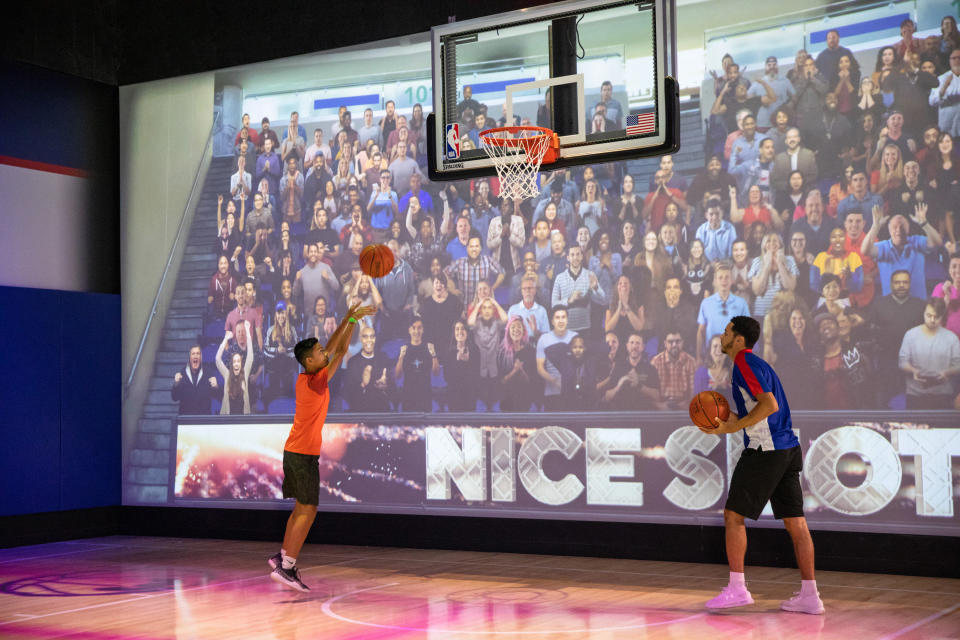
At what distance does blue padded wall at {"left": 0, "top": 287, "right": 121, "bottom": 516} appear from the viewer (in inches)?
350

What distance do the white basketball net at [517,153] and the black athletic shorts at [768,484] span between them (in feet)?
8.15

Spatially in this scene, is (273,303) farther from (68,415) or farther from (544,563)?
(544,563)

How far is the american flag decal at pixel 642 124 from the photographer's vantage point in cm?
667

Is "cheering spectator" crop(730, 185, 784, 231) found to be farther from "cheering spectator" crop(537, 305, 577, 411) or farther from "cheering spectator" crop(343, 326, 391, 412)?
"cheering spectator" crop(343, 326, 391, 412)

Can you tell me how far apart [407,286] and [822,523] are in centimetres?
371

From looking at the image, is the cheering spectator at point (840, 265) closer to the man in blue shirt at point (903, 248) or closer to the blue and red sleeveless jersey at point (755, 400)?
the man in blue shirt at point (903, 248)

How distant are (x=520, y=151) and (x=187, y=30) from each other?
4259 mm

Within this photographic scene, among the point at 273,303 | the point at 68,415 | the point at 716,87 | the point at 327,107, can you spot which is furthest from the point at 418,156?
the point at 68,415

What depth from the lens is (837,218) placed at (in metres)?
7.04

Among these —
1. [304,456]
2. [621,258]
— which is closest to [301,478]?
[304,456]

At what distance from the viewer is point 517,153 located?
703cm

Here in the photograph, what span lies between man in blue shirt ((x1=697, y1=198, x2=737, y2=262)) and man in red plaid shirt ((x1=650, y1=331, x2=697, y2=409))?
0.63m

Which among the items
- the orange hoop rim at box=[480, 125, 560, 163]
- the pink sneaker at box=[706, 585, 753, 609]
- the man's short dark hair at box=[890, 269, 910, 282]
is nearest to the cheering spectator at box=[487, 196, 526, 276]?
the orange hoop rim at box=[480, 125, 560, 163]

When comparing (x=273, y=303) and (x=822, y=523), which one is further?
(x=273, y=303)
